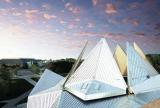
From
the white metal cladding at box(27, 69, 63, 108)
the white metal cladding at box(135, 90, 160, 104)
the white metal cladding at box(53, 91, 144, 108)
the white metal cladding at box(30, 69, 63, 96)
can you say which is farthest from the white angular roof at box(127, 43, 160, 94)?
the white metal cladding at box(30, 69, 63, 96)

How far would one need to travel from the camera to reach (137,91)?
67.0 feet

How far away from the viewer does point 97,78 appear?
67.4 ft

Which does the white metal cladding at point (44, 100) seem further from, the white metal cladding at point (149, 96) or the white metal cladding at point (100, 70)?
the white metal cladding at point (149, 96)

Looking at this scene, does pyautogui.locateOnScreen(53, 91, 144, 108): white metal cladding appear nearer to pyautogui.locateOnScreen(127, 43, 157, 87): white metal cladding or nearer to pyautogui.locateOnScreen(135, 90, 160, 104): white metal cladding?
pyautogui.locateOnScreen(135, 90, 160, 104): white metal cladding

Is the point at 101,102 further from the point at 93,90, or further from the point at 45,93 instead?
the point at 45,93

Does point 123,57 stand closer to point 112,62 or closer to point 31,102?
point 112,62

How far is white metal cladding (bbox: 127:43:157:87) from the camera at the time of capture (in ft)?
71.1

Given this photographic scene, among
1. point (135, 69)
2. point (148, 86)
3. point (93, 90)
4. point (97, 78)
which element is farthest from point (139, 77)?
point (93, 90)

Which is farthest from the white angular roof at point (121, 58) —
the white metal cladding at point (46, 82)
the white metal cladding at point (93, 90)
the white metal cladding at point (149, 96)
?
the white metal cladding at point (93, 90)

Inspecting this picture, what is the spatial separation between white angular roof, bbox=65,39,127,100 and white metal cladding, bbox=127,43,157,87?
49.6 inches

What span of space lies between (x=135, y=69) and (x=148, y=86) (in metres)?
1.99

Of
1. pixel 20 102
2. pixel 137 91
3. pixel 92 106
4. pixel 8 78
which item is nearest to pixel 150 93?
pixel 137 91

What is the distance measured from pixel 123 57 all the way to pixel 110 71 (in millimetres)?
9884

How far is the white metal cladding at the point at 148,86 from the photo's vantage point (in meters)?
20.6
